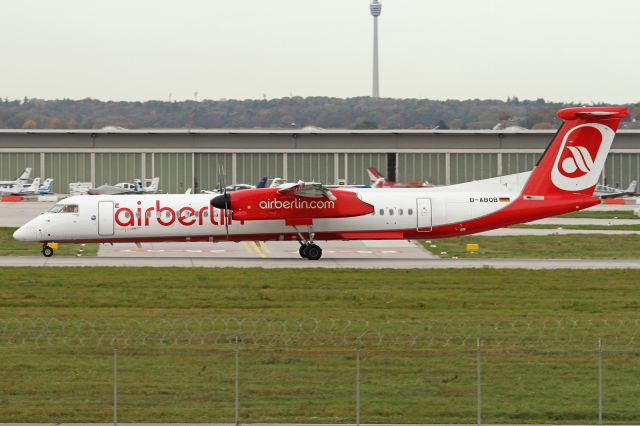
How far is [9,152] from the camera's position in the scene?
102375 millimetres

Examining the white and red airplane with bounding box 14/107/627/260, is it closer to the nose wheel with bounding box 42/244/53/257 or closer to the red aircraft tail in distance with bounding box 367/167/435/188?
the nose wheel with bounding box 42/244/53/257

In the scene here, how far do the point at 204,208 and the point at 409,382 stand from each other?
23809mm

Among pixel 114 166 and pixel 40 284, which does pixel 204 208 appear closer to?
pixel 40 284

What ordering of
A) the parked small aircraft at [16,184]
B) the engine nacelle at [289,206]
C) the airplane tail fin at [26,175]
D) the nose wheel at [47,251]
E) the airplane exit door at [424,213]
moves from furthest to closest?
the airplane tail fin at [26,175], the parked small aircraft at [16,184], the nose wheel at [47,251], the airplane exit door at [424,213], the engine nacelle at [289,206]

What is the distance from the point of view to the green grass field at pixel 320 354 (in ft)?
55.9

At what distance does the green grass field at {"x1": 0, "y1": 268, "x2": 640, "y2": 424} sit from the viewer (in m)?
17.0

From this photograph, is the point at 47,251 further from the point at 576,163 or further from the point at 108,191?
the point at 108,191

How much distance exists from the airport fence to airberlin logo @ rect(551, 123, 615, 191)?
58.2ft

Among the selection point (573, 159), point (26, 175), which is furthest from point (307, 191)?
point (26, 175)

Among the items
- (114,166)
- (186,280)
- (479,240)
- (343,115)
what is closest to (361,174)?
(114,166)

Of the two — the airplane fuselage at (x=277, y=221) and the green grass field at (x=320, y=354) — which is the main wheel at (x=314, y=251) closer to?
the airplane fuselage at (x=277, y=221)

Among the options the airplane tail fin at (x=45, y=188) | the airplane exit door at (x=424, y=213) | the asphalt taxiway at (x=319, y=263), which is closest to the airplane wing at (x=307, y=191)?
the asphalt taxiway at (x=319, y=263)

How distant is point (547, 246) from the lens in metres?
49.2

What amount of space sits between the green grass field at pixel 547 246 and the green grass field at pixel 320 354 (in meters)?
11.5
